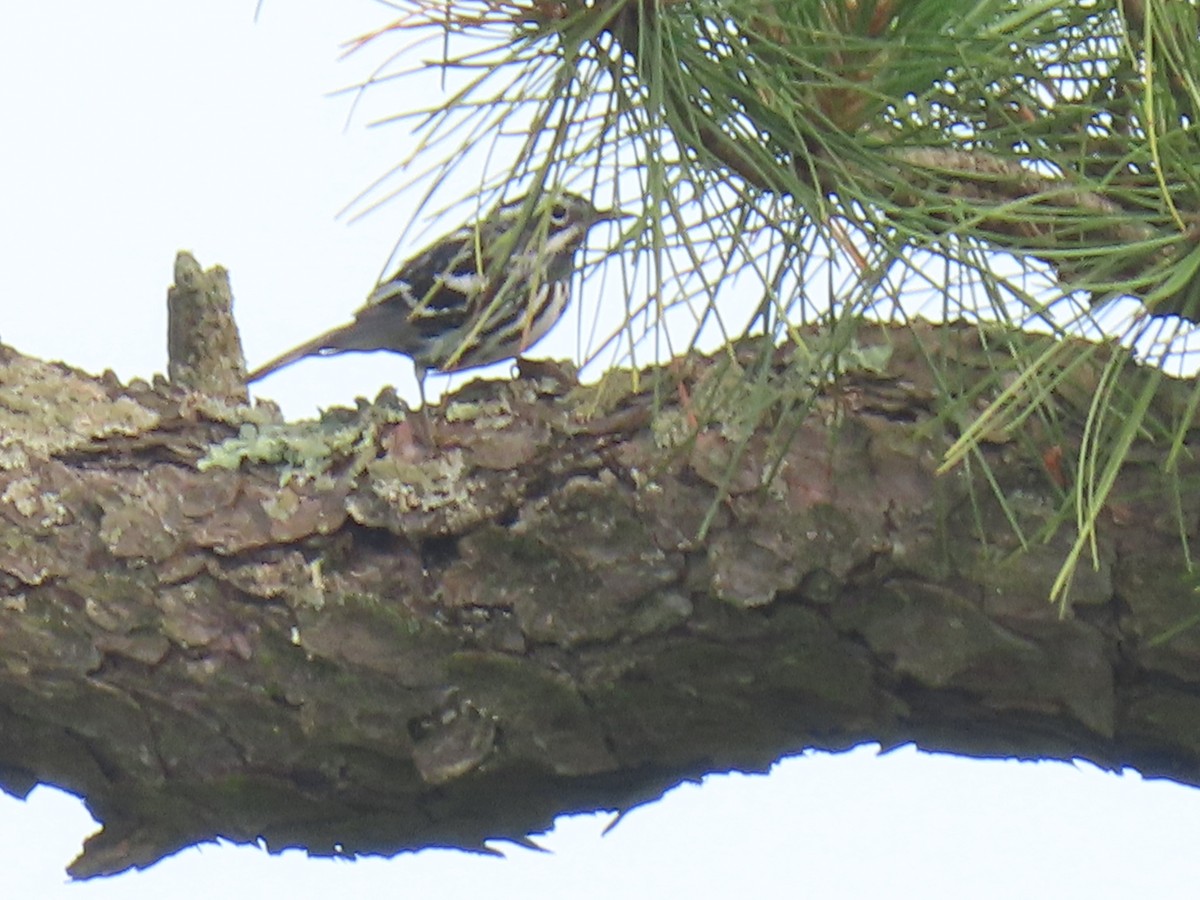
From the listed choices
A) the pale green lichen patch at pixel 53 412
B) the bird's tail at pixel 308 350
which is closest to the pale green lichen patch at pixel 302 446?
the pale green lichen patch at pixel 53 412

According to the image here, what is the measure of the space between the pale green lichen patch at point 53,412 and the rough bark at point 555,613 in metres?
0.03

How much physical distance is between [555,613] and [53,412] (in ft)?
2.63

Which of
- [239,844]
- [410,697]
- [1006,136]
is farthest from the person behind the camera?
[239,844]

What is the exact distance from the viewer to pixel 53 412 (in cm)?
279

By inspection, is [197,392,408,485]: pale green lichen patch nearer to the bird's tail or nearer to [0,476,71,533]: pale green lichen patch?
[0,476,71,533]: pale green lichen patch

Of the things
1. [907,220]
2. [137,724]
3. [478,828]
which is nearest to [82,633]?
[137,724]

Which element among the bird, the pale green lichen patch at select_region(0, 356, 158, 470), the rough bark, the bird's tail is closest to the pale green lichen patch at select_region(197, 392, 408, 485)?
the rough bark

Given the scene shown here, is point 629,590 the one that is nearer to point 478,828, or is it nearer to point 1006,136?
point 478,828

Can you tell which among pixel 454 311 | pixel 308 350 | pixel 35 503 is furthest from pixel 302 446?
pixel 308 350

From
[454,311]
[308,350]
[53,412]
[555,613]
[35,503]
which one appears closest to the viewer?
[555,613]

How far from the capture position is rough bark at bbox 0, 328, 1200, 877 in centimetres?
243

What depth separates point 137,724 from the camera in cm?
258

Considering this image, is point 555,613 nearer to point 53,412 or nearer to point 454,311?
point 53,412

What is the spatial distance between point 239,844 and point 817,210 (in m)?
1.16
